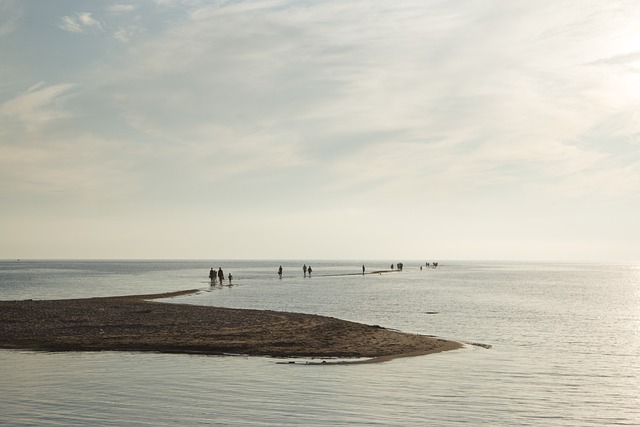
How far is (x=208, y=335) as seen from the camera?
33031mm

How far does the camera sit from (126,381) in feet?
70.0

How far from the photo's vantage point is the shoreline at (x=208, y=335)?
94.1 feet

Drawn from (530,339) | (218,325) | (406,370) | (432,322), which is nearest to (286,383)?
(406,370)

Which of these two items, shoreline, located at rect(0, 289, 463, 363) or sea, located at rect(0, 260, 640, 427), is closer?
sea, located at rect(0, 260, 640, 427)

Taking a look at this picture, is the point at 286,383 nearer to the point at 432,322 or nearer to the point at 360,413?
the point at 360,413

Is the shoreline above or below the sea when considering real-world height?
above

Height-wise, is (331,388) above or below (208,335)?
below

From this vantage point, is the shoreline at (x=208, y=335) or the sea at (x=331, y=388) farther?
the shoreline at (x=208, y=335)

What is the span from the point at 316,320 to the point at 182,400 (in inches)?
897

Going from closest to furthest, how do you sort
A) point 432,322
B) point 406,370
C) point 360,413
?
point 360,413 < point 406,370 < point 432,322

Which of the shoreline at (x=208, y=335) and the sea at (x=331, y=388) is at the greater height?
the shoreline at (x=208, y=335)

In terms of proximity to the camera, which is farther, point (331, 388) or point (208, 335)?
point (208, 335)

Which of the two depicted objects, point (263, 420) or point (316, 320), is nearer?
point (263, 420)

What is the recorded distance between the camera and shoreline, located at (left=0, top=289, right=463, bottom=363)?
2867 cm
